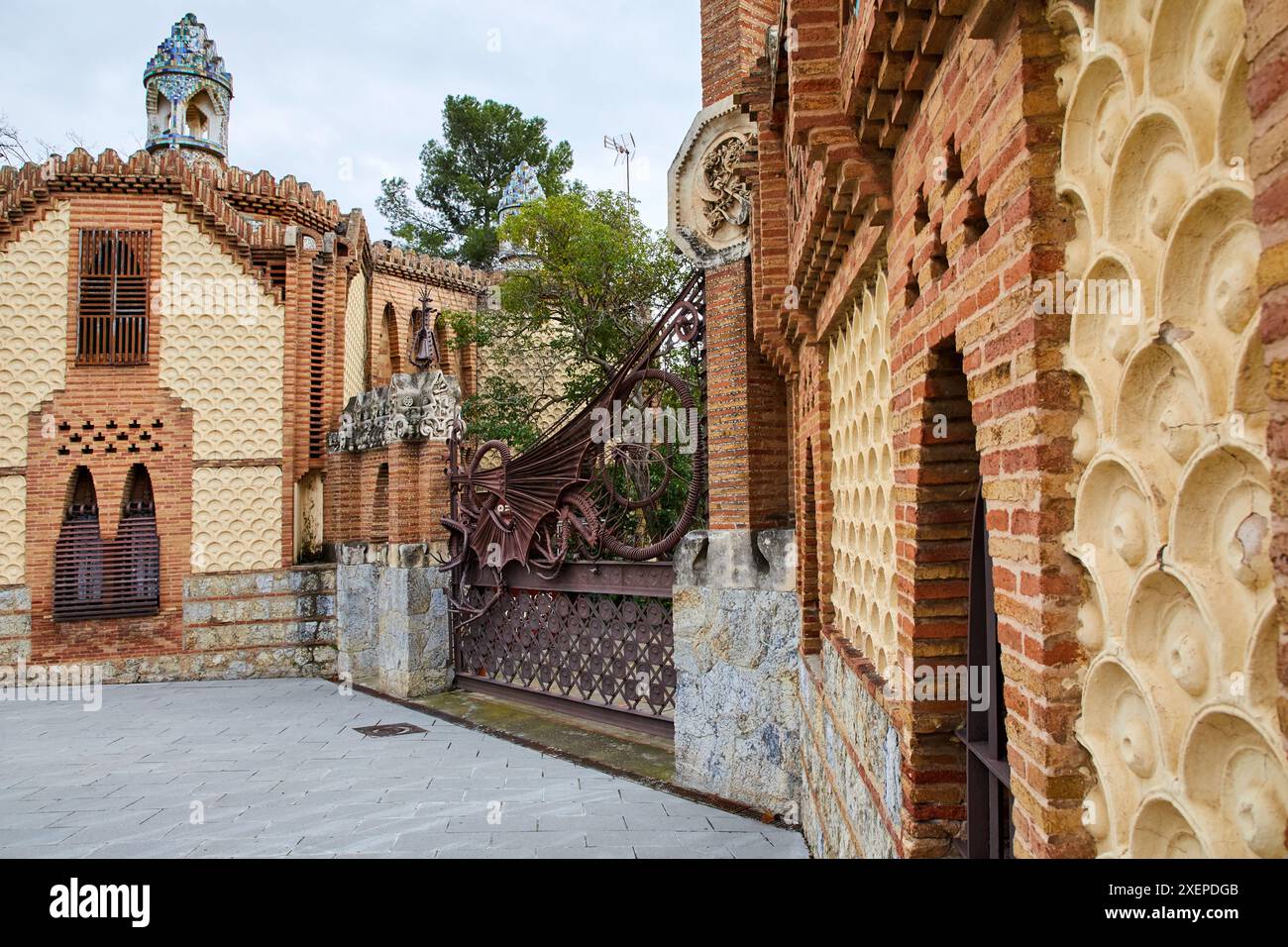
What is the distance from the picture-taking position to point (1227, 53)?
1037mm

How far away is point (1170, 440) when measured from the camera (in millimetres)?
1184

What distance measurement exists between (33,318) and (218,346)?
2.38 meters

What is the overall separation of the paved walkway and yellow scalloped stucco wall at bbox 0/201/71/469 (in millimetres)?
4629

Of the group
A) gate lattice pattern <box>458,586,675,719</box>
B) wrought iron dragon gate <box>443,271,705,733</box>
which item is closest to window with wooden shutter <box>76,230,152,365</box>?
wrought iron dragon gate <box>443,271,705,733</box>

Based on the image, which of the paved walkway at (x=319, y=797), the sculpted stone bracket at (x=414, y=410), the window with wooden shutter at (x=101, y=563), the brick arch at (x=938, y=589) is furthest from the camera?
the window with wooden shutter at (x=101, y=563)

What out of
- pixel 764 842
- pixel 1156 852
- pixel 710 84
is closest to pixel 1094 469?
pixel 1156 852

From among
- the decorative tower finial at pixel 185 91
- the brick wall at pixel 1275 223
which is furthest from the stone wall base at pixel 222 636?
the brick wall at pixel 1275 223

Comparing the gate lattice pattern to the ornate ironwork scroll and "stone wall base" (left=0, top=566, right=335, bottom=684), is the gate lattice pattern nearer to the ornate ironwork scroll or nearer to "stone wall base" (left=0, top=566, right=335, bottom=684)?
the ornate ironwork scroll

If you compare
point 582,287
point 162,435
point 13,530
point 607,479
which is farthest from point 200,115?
point 607,479

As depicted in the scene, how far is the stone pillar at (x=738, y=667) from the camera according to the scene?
5934 mm

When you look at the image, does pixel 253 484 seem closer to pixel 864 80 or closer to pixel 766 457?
pixel 766 457

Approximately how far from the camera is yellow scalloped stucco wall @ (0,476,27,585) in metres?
11.5

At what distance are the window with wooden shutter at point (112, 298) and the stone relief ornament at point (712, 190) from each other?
8836mm

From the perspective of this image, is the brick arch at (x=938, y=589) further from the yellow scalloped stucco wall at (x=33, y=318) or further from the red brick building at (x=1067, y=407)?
the yellow scalloped stucco wall at (x=33, y=318)
